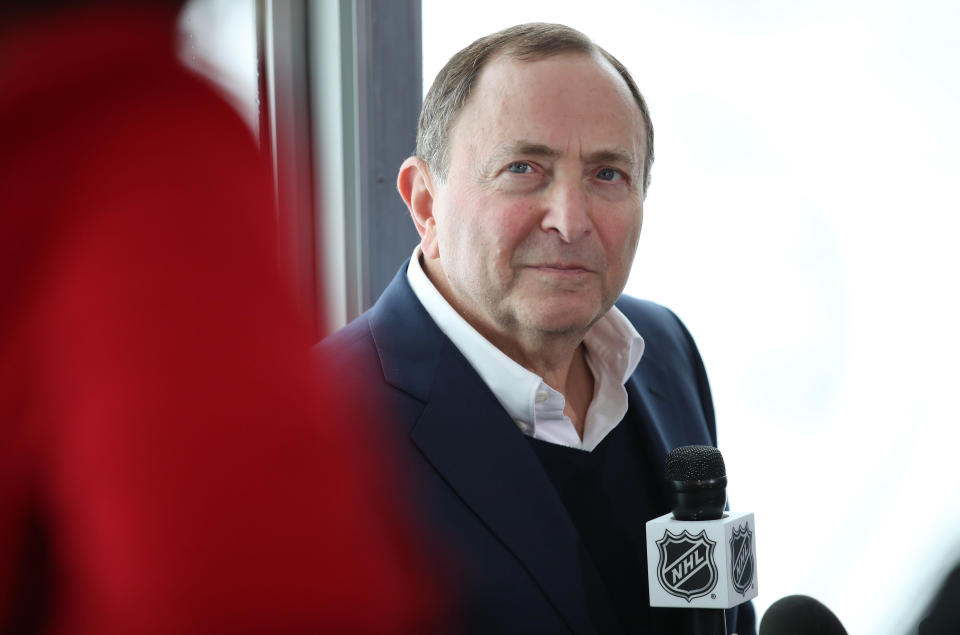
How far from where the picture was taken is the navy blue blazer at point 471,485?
1283mm

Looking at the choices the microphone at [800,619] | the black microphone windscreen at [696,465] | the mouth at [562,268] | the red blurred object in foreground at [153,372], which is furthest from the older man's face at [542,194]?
the red blurred object in foreground at [153,372]

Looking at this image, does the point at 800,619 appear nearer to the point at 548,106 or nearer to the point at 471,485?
the point at 471,485

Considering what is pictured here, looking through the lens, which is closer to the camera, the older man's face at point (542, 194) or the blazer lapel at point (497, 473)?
the blazer lapel at point (497, 473)

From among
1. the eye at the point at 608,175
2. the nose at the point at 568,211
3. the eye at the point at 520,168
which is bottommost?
the nose at the point at 568,211

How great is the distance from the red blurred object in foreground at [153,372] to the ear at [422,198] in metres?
1.24

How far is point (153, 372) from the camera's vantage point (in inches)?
12.0

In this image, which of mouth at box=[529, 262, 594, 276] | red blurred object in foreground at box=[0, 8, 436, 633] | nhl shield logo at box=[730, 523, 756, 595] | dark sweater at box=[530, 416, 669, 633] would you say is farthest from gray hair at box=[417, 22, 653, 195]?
red blurred object in foreground at box=[0, 8, 436, 633]

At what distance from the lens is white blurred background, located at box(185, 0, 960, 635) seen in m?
2.13

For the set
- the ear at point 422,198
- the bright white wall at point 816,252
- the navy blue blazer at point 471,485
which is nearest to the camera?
the navy blue blazer at point 471,485

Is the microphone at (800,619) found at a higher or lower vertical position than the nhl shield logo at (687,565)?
lower

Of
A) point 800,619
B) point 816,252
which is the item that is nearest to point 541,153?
point 800,619

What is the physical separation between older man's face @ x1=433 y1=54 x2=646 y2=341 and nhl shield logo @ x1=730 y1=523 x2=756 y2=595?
40 centimetres

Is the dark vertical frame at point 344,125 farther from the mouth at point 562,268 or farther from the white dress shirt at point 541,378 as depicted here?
the mouth at point 562,268

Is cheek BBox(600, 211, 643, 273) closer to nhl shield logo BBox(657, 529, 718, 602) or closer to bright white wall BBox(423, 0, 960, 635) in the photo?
nhl shield logo BBox(657, 529, 718, 602)
